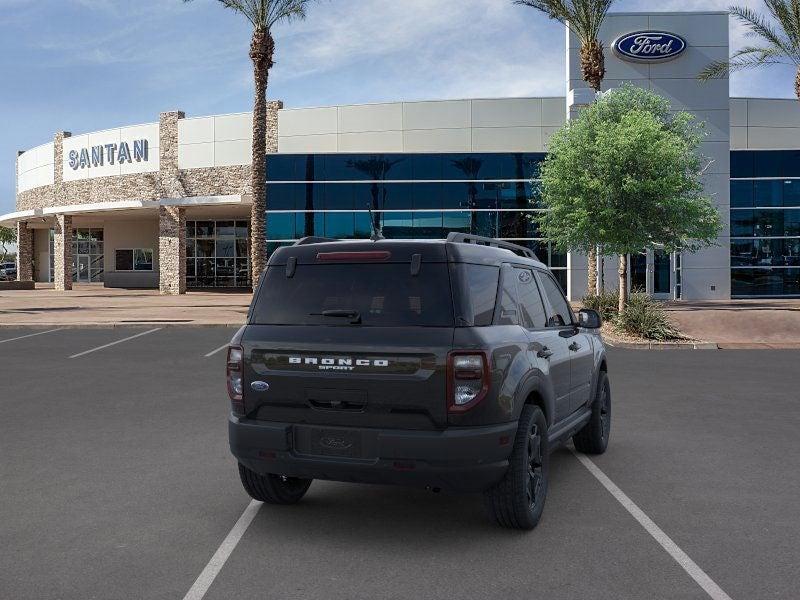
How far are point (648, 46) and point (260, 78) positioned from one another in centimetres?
1680

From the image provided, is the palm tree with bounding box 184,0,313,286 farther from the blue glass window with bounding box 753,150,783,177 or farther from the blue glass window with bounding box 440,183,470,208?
the blue glass window with bounding box 753,150,783,177

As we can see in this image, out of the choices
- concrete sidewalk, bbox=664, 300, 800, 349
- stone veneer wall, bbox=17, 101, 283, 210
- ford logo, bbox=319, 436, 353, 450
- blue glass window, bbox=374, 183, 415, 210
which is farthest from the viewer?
stone veneer wall, bbox=17, 101, 283, 210

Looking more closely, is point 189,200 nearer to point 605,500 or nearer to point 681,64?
point 681,64

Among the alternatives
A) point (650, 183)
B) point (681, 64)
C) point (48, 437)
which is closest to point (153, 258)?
point (681, 64)

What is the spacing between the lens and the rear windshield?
4.52 meters

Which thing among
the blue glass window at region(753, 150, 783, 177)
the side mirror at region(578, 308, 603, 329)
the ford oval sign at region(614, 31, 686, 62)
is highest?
the ford oval sign at region(614, 31, 686, 62)

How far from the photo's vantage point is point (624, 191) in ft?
71.9

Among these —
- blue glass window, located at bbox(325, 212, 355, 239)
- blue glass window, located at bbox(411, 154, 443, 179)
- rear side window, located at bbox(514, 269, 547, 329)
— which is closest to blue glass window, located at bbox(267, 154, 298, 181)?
blue glass window, located at bbox(325, 212, 355, 239)

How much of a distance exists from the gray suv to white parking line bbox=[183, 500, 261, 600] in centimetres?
25

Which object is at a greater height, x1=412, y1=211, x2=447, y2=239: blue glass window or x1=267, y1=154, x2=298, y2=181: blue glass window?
x1=267, y1=154, x2=298, y2=181: blue glass window

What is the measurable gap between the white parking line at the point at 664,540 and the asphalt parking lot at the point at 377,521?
0.14 feet

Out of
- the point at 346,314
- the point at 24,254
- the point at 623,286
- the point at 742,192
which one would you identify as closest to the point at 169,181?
the point at 24,254

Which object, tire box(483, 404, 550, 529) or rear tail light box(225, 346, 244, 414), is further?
rear tail light box(225, 346, 244, 414)

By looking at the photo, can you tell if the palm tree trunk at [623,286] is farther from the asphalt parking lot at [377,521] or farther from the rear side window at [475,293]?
the rear side window at [475,293]
